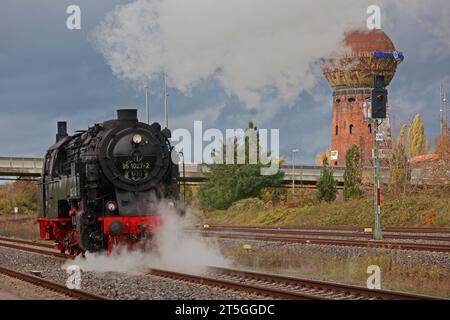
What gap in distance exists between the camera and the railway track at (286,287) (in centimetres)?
1307

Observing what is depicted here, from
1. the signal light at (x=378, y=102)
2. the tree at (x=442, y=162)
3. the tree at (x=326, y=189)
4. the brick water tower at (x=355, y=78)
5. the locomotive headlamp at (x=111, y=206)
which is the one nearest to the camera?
the locomotive headlamp at (x=111, y=206)

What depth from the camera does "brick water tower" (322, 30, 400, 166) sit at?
80.6 m

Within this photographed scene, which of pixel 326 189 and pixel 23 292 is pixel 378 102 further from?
pixel 326 189

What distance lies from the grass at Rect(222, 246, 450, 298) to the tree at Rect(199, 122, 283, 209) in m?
30.8

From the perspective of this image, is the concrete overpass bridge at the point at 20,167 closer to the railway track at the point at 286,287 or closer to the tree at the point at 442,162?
the tree at the point at 442,162

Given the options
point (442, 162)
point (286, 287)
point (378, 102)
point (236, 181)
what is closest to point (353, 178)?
point (442, 162)

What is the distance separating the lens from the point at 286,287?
15.1 meters

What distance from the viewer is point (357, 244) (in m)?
22.2

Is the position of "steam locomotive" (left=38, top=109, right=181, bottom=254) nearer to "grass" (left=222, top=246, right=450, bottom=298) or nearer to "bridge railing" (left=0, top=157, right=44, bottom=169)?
"grass" (left=222, top=246, right=450, bottom=298)

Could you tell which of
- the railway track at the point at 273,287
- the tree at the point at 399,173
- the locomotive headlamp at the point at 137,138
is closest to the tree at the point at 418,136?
the tree at the point at 399,173

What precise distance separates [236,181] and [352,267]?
Result: 36086 mm

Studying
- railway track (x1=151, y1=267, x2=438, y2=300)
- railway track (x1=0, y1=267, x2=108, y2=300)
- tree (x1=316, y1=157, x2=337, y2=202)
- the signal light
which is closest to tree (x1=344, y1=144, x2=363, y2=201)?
tree (x1=316, y1=157, x2=337, y2=202)

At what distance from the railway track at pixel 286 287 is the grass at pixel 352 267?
144 centimetres
